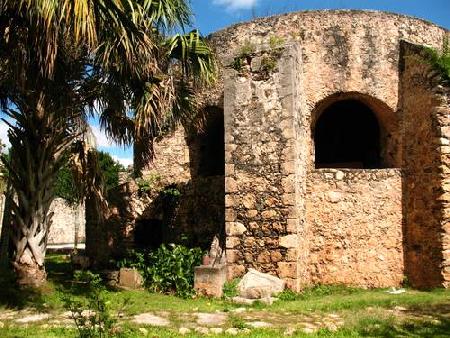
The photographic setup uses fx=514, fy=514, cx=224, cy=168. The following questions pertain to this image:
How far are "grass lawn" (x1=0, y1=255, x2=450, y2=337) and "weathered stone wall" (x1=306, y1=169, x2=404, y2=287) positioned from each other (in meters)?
0.77

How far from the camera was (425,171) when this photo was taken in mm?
9922

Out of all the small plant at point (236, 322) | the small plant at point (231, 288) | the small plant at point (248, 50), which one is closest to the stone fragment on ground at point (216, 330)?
the small plant at point (236, 322)

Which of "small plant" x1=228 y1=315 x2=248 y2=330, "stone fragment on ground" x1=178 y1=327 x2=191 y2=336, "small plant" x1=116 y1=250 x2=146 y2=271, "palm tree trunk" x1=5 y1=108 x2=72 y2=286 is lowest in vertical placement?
"stone fragment on ground" x1=178 y1=327 x2=191 y2=336

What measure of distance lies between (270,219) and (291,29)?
4.36 m

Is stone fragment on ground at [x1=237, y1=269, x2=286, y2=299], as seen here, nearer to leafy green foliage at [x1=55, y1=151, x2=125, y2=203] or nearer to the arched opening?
the arched opening

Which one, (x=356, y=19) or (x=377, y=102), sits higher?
(x=356, y=19)

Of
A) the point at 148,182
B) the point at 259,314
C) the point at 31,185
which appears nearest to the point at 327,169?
the point at 259,314

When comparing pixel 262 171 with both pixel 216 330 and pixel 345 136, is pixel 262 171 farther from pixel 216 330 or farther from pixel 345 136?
pixel 345 136

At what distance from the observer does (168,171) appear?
12.4 meters

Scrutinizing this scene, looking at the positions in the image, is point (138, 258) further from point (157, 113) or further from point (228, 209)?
→ point (157, 113)

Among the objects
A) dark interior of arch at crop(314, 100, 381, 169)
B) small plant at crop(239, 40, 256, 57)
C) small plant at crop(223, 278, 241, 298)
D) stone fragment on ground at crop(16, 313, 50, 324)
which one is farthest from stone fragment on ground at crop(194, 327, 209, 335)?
dark interior of arch at crop(314, 100, 381, 169)

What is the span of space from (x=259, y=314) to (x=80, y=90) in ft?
15.0

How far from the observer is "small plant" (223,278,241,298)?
28.2 feet

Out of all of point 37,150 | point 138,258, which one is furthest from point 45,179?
point 138,258
